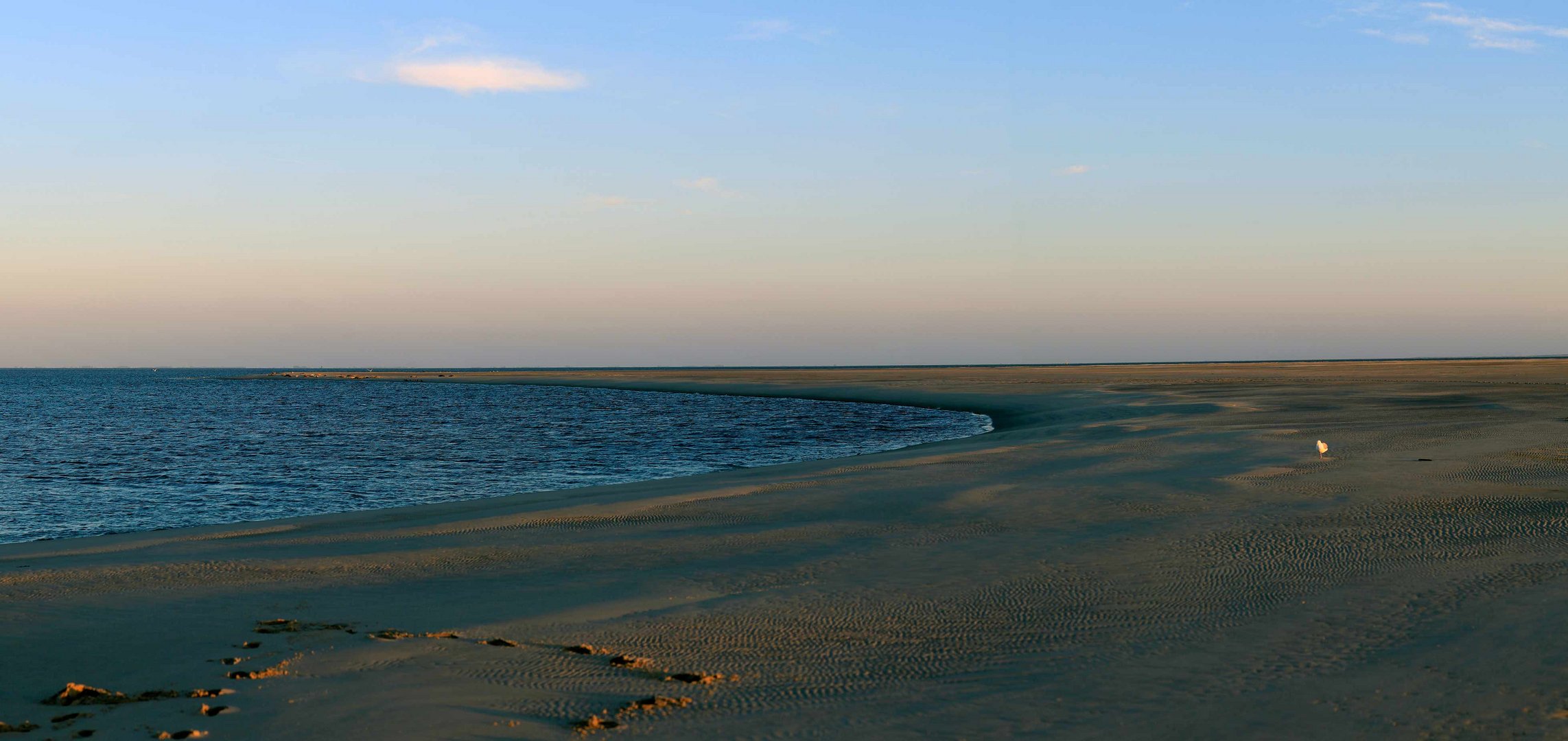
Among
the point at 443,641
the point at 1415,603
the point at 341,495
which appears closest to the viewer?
the point at 443,641

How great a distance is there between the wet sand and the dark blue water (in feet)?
20.5

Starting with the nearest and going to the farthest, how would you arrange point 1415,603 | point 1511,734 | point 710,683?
1. point 1511,734
2. point 710,683
3. point 1415,603

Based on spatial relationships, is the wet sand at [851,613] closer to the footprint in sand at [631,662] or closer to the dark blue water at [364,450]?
the footprint in sand at [631,662]

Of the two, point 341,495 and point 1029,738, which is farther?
point 341,495

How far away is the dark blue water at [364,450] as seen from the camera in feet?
86.4

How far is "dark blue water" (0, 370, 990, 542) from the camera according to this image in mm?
26328

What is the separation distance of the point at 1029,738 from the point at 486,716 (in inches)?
166

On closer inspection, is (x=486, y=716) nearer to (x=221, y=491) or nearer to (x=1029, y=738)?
(x=1029, y=738)

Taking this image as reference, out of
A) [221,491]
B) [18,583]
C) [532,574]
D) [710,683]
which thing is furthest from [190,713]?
[221,491]

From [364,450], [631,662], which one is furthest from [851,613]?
[364,450]

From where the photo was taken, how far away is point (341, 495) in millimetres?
27688

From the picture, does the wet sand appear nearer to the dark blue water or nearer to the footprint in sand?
the footprint in sand

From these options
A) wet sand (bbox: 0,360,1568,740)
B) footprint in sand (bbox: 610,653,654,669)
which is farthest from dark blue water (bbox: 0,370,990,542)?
footprint in sand (bbox: 610,653,654,669)

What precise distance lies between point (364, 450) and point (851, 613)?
35764 mm
